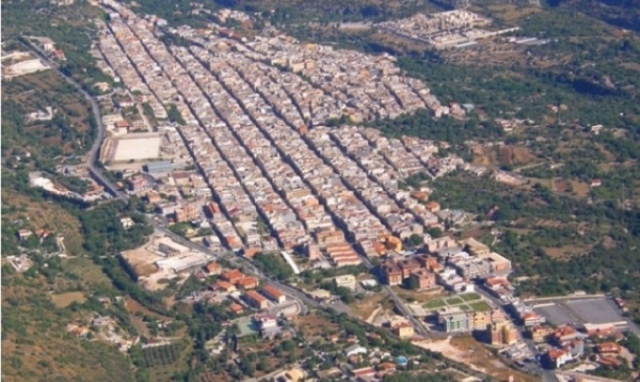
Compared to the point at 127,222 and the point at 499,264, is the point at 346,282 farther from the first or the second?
the point at 127,222

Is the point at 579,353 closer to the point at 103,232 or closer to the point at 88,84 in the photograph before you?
the point at 103,232

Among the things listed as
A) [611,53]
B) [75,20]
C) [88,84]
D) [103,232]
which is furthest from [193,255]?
[75,20]

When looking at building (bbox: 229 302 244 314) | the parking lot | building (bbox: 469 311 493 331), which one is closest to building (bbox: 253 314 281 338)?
building (bbox: 229 302 244 314)

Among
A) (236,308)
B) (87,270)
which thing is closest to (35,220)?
(87,270)

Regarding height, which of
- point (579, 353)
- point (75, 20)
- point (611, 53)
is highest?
point (579, 353)

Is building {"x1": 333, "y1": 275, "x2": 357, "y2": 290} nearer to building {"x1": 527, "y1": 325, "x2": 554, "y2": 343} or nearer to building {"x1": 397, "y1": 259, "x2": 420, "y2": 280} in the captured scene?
building {"x1": 397, "y1": 259, "x2": 420, "y2": 280}

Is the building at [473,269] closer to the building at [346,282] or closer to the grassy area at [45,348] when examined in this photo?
the building at [346,282]
